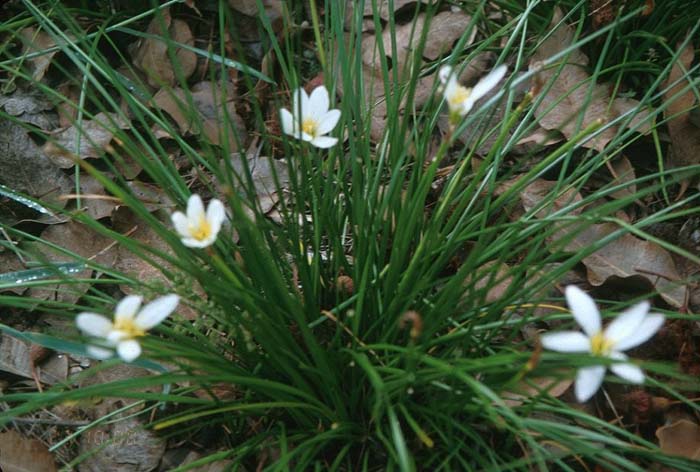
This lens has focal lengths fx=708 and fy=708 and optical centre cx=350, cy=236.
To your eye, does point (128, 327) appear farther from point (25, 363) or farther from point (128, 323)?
point (25, 363)

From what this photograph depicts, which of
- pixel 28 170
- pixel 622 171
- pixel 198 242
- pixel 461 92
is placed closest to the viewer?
pixel 198 242

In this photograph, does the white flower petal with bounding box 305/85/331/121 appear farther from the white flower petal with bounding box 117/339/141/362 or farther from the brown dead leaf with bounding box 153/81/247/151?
the brown dead leaf with bounding box 153/81/247/151

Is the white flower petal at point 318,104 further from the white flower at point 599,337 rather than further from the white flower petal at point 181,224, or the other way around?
the white flower at point 599,337

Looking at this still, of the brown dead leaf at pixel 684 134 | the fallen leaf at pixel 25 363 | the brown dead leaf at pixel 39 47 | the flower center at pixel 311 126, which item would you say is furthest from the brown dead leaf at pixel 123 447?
the brown dead leaf at pixel 684 134

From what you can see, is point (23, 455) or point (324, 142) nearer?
point (324, 142)

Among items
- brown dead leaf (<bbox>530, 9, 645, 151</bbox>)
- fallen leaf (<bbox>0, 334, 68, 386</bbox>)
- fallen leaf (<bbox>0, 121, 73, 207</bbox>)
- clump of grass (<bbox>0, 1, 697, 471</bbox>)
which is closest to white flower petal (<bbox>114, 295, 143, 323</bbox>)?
clump of grass (<bbox>0, 1, 697, 471</bbox>)

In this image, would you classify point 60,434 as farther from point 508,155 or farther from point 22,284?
point 508,155

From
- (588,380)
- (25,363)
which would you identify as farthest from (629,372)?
(25,363)
